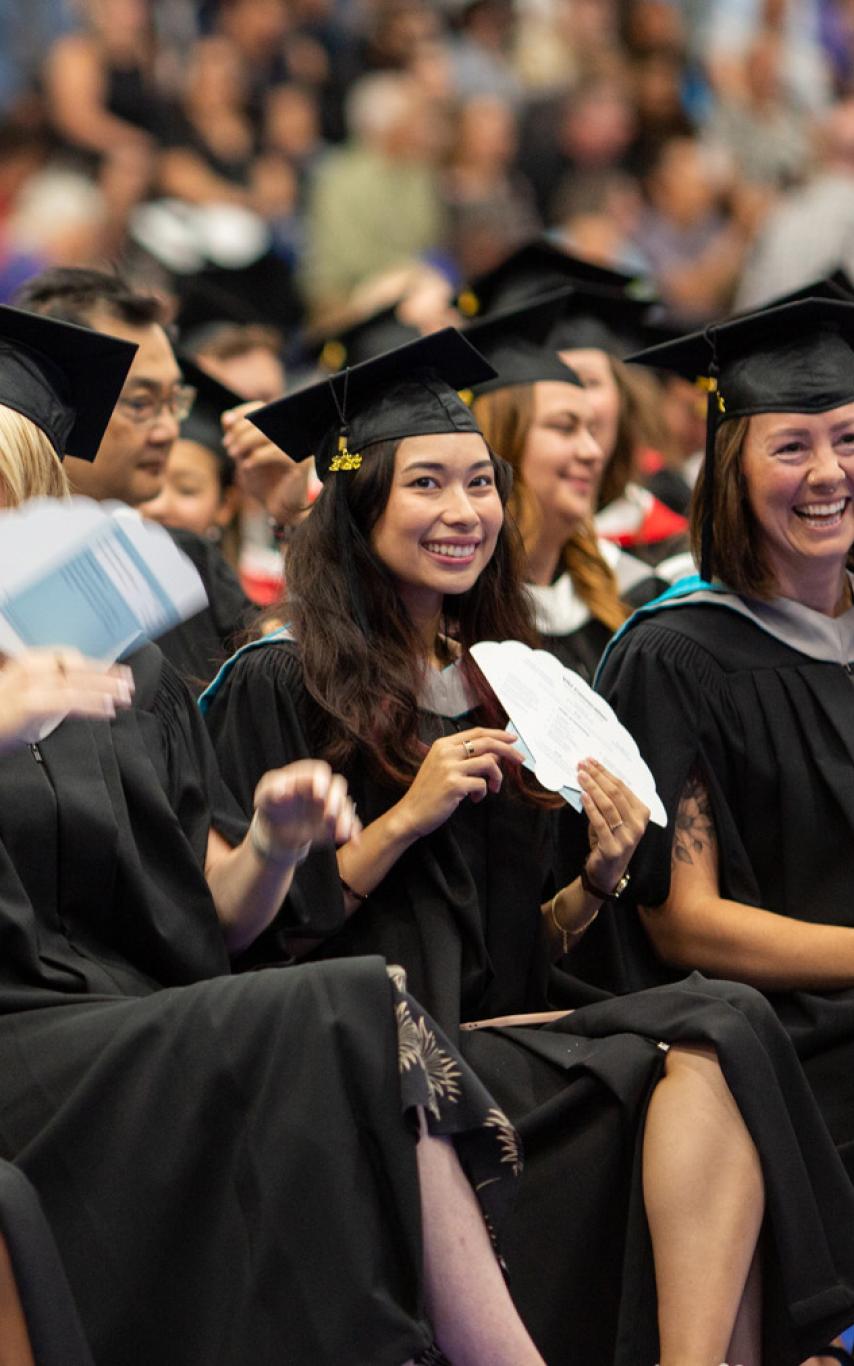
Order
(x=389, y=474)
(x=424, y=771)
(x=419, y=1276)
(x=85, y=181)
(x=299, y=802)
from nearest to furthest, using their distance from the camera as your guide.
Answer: (x=419, y=1276)
(x=299, y=802)
(x=424, y=771)
(x=389, y=474)
(x=85, y=181)

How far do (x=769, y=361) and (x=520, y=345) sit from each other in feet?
3.77

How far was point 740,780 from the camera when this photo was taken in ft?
12.5

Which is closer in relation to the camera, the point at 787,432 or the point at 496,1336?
the point at 496,1336

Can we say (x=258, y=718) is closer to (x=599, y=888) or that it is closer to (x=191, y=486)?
(x=599, y=888)

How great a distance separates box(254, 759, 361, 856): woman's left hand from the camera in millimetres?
2844

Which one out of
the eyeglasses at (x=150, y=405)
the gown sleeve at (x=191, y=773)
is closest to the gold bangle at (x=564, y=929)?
the gown sleeve at (x=191, y=773)

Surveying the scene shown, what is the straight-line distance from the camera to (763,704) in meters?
3.86

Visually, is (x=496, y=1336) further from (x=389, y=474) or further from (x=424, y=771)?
(x=389, y=474)

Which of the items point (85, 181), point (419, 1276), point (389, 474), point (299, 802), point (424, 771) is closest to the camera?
point (419, 1276)

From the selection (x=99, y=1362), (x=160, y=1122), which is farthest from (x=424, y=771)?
(x=99, y=1362)

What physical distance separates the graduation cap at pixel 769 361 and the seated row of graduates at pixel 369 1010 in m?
0.44

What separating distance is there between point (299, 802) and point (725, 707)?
1218mm

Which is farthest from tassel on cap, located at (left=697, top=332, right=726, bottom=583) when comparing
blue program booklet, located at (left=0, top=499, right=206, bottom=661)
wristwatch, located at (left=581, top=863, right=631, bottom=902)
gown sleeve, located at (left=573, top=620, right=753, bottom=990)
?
blue program booklet, located at (left=0, top=499, right=206, bottom=661)

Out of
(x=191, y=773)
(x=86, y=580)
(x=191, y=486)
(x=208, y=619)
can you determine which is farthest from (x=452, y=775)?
(x=191, y=486)
